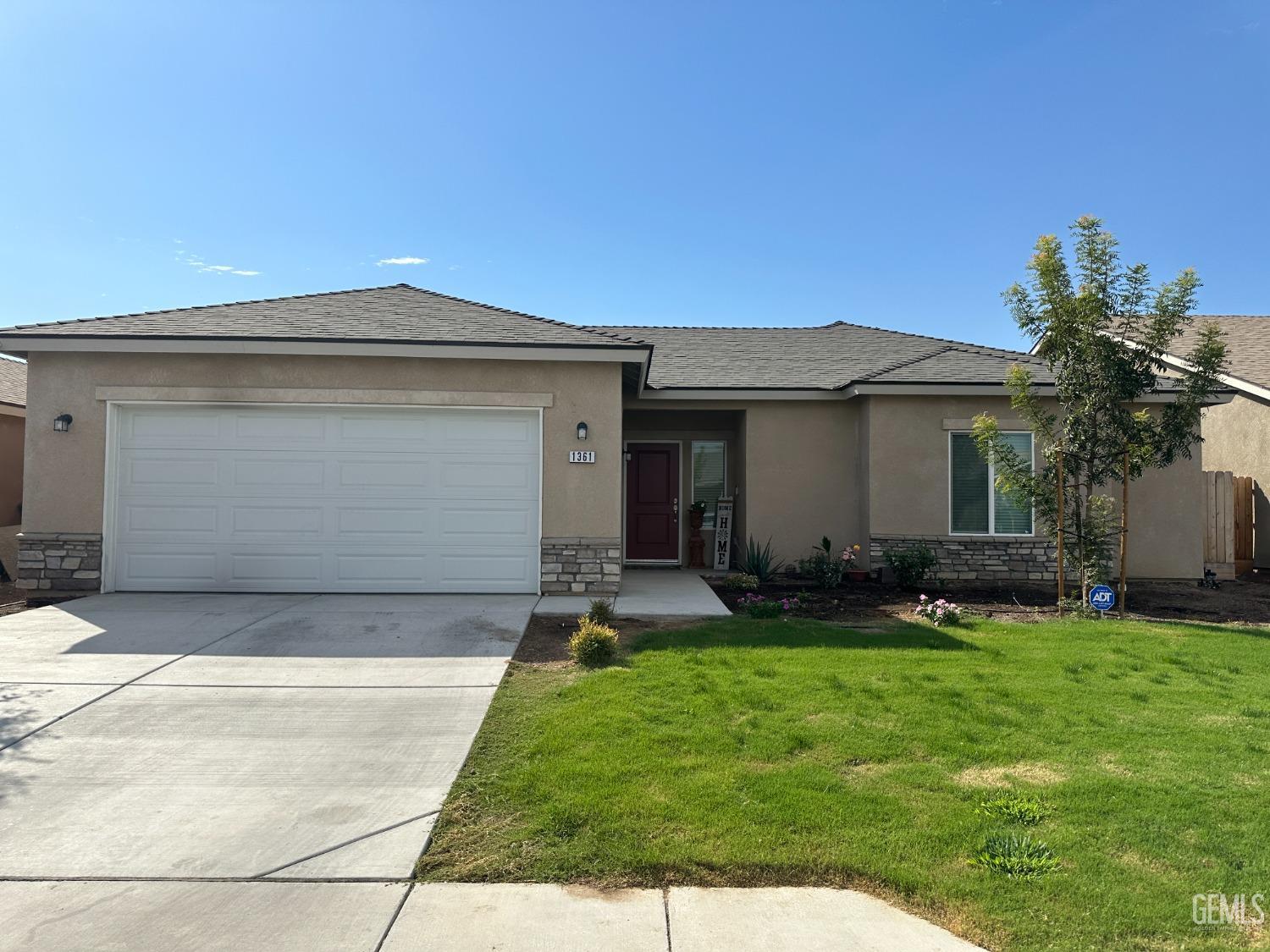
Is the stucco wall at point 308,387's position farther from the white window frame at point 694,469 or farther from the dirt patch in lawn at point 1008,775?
the dirt patch in lawn at point 1008,775

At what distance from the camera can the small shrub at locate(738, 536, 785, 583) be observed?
11.6 meters

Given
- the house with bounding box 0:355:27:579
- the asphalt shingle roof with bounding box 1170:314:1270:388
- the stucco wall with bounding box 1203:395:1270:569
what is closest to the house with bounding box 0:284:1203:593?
the house with bounding box 0:355:27:579

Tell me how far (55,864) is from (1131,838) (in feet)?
15.7

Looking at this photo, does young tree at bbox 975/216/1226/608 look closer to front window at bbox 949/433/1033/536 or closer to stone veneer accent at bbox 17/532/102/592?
front window at bbox 949/433/1033/536

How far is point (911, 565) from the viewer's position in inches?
418

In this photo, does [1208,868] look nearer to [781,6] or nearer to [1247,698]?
[1247,698]

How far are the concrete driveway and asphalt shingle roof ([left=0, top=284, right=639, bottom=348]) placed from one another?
3447mm

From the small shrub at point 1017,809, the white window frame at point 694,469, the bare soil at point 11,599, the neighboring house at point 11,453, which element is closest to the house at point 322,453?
the bare soil at point 11,599

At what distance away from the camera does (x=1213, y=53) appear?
10.4m

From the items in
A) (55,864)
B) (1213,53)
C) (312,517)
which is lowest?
(55,864)

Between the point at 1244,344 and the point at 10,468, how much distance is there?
79.0 ft

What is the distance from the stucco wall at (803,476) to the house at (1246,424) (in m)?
6.27

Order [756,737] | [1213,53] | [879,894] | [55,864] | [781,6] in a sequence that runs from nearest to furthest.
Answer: [879,894]
[55,864]
[756,737]
[781,6]
[1213,53]

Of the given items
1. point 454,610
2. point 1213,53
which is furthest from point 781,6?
point 454,610
